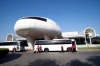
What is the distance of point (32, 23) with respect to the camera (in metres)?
29.8

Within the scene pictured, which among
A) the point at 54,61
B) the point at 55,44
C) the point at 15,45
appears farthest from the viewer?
the point at 15,45

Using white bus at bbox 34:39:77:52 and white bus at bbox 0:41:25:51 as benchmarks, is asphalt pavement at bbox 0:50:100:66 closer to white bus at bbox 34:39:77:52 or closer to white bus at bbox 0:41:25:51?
white bus at bbox 34:39:77:52

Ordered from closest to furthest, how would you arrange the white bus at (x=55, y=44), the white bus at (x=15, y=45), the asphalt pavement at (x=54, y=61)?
the asphalt pavement at (x=54, y=61)
the white bus at (x=55, y=44)
the white bus at (x=15, y=45)

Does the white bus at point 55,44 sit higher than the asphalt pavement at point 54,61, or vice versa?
the white bus at point 55,44

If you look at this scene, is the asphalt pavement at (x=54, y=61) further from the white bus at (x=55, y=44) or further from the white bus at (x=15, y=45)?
the white bus at (x=15, y=45)

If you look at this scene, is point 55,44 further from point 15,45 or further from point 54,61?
point 54,61

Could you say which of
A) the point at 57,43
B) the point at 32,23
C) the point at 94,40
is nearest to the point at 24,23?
the point at 32,23

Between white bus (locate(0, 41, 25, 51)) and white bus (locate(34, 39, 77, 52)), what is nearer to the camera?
white bus (locate(34, 39, 77, 52))

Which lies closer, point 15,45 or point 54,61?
point 54,61

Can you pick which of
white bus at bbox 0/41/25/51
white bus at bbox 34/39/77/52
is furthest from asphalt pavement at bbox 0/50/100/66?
white bus at bbox 0/41/25/51

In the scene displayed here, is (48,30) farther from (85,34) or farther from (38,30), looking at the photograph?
(85,34)

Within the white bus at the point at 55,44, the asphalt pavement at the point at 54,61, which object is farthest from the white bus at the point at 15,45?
the asphalt pavement at the point at 54,61

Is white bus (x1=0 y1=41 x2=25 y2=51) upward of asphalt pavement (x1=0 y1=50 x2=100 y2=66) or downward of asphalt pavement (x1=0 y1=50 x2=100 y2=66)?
upward

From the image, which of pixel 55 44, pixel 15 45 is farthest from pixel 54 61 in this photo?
pixel 15 45
